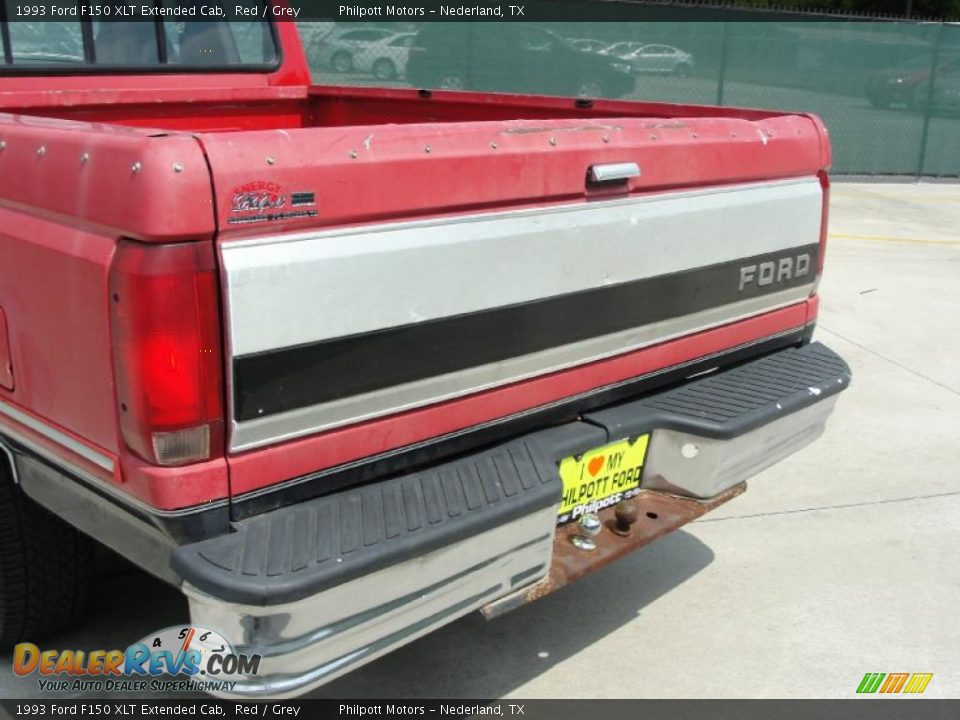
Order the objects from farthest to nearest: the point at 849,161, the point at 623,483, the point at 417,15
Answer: the point at 849,161 → the point at 417,15 → the point at 623,483

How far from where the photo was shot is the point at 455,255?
2.29 m

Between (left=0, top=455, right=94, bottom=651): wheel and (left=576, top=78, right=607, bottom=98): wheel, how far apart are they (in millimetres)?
11799

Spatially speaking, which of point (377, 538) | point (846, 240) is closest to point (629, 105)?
point (377, 538)

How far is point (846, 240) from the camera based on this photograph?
9.74 meters

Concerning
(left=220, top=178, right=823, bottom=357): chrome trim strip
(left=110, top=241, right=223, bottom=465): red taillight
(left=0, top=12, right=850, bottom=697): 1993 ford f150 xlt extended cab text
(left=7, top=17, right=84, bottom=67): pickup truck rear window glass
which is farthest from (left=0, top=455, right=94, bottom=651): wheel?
(left=7, top=17, right=84, bottom=67): pickup truck rear window glass

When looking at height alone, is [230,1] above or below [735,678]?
above

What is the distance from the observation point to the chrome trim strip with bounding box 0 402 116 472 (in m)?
2.10

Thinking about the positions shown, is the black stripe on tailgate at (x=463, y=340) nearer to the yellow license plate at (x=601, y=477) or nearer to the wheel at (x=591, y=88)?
the yellow license plate at (x=601, y=477)

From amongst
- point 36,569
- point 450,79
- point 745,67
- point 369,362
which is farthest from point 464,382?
point 745,67

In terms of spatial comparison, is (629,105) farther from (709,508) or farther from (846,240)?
(846,240)

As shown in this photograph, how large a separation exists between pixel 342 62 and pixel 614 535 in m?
11.1

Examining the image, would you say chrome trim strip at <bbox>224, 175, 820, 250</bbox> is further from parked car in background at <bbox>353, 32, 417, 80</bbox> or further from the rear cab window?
parked car in background at <bbox>353, 32, 417, 80</bbox>

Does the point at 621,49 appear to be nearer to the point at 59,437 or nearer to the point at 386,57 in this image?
the point at 386,57

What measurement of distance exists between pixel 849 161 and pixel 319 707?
13680 mm
